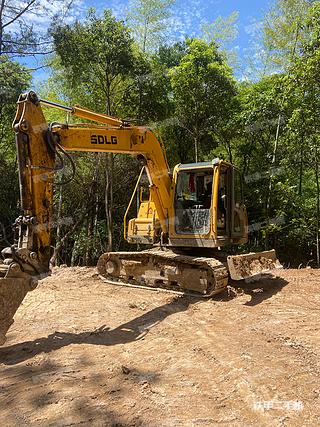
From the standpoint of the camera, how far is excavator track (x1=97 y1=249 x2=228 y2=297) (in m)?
6.97

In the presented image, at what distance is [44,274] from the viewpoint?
5078mm

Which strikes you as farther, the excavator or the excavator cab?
the excavator cab

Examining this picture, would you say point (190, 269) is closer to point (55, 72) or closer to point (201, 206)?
point (201, 206)

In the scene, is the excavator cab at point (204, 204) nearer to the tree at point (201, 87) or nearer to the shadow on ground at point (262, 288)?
the shadow on ground at point (262, 288)

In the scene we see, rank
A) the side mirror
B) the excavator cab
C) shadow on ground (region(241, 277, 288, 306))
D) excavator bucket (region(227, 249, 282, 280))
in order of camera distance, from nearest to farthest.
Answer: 1. shadow on ground (region(241, 277, 288, 306))
2. excavator bucket (region(227, 249, 282, 280))
3. the excavator cab
4. the side mirror

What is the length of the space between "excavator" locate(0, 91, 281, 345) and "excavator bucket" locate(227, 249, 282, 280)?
0.02 metres

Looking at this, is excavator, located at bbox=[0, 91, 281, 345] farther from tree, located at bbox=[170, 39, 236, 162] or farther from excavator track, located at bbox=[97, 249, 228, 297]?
tree, located at bbox=[170, 39, 236, 162]

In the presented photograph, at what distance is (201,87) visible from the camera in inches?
545

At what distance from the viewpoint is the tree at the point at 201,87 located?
13500 mm

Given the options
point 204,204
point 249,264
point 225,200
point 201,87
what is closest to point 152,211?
point 204,204

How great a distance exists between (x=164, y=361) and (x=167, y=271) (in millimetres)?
3455

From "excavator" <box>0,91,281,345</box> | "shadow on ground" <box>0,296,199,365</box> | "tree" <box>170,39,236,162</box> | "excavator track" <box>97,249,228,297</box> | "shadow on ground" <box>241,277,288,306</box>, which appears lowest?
"shadow on ground" <box>241,277,288,306</box>

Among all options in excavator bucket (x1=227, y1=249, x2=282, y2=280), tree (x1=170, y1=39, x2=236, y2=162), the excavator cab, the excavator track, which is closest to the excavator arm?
the excavator cab

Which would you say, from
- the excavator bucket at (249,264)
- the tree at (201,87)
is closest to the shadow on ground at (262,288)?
the excavator bucket at (249,264)
